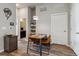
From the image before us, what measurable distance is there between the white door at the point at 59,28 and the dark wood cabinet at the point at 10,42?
0.91 m

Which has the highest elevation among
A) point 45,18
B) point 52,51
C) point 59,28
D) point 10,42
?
point 45,18

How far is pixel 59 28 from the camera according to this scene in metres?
2.18

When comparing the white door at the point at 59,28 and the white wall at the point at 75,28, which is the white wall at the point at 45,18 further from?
the white wall at the point at 75,28

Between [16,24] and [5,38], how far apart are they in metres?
0.48

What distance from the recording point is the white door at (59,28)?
7.00 feet

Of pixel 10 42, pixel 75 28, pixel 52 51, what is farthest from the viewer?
pixel 10 42

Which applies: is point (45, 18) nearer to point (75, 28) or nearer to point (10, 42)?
point (75, 28)

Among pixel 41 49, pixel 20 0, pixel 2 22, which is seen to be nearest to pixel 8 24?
pixel 2 22

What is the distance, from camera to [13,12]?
2.20 metres

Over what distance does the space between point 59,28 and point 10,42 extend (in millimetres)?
1236

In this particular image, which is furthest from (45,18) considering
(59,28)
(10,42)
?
(10,42)

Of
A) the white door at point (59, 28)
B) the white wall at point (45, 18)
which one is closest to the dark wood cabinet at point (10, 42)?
the white wall at point (45, 18)

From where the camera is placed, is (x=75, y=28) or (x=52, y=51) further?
(x=52, y=51)

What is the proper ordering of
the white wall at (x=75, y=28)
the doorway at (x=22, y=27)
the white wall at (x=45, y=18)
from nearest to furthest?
the white wall at (x=75, y=28), the white wall at (x=45, y=18), the doorway at (x=22, y=27)
